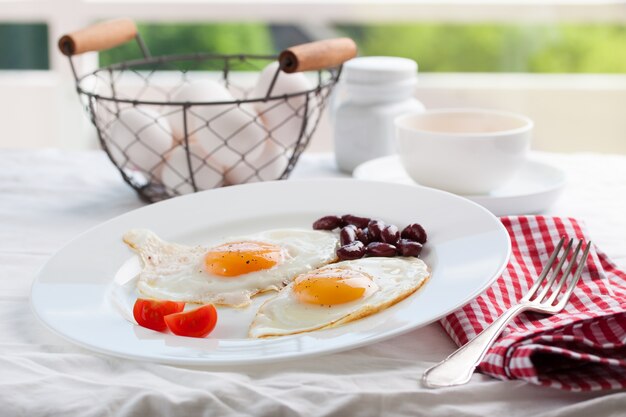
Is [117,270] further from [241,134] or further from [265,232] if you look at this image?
[241,134]

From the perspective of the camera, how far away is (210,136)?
149 centimetres

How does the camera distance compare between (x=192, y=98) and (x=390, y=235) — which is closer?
(x=390, y=235)

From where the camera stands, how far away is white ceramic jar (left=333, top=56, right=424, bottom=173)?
5.78 feet

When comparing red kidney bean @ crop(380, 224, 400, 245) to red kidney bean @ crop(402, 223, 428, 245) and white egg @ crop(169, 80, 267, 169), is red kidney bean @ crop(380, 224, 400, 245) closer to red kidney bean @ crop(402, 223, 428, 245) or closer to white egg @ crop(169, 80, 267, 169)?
red kidney bean @ crop(402, 223, 428, 245)

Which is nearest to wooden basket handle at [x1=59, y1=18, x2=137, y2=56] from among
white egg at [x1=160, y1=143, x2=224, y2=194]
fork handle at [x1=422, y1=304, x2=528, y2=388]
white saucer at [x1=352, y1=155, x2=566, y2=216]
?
white egg at [x1=160, y1=143, x2=224, y2=194]

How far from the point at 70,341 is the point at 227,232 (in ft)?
1.50

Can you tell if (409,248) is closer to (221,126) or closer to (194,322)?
(194,322)

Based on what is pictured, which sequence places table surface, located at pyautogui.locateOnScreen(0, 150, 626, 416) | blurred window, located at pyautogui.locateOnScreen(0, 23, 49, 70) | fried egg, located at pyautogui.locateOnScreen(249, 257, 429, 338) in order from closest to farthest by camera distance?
table surface, located at pyautogui.locateOnScreen(0, 150, 626, 416), fried egg, located at pyautogui.locateOnScreen(249, 257, 429, 338), blurred window, located at pyautogui.locateOnScreen(0, 23, 49, 70)

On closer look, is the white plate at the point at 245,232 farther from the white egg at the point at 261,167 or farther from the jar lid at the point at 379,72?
the jar lid at the point at 379,72

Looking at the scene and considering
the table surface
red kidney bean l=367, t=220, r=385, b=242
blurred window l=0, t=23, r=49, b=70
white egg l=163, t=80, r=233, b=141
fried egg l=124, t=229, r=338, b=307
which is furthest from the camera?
blurred window l=0, t=23, r=49, b=70

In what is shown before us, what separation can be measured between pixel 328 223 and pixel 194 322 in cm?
36

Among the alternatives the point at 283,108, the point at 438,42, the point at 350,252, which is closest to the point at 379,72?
the point at 283,108

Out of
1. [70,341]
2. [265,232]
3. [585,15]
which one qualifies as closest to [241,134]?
[265,232]

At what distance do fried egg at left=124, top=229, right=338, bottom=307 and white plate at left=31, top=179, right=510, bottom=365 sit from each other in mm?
32
